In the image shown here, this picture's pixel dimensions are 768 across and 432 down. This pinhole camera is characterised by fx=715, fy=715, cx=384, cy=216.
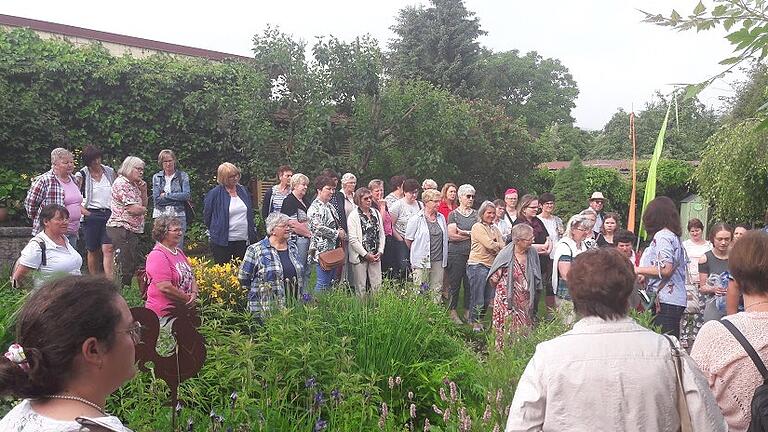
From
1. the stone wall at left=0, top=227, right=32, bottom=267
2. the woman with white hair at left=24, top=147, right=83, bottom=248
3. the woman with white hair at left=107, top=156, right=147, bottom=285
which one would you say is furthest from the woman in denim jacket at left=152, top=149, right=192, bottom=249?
the stone wall at left=0, top=227, right=32, bottom=267

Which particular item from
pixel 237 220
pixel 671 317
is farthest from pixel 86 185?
pixel 671 317

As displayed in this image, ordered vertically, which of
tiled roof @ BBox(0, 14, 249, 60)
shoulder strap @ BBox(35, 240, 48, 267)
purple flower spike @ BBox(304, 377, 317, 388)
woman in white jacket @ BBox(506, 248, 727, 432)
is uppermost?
tiled roof @ BBox(0, 14, 249, 60)

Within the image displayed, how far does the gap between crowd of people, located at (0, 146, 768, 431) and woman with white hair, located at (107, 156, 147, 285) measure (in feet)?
0.05

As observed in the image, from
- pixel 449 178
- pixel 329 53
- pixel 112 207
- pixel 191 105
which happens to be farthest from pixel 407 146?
pixel 112 207

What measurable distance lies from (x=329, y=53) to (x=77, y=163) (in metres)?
5.28

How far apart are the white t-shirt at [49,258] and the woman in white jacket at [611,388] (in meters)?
4.46

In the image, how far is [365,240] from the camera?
8516 millimetres

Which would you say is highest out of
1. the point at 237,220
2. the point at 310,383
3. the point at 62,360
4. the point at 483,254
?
the point at 237,220

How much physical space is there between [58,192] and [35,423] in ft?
21.2

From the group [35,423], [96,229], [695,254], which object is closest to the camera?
[35,423]

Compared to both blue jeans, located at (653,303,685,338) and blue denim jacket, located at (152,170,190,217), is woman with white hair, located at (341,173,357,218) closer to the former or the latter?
blue denim jacket, located at (152,170,190,217)

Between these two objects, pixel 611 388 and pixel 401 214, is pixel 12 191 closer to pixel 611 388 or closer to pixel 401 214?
pixel 401 214

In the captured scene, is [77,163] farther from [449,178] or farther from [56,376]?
[56,376]

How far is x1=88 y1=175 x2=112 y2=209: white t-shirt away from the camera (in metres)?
8.29
